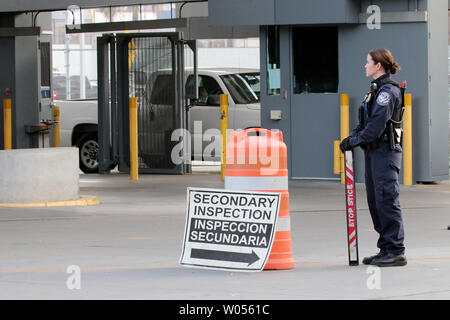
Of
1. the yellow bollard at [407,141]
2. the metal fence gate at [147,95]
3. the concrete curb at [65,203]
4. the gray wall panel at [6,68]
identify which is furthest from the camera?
the gray wall panel at [6,68]

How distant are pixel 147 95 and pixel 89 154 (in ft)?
7.76

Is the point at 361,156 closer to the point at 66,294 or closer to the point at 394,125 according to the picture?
the point at 394,125

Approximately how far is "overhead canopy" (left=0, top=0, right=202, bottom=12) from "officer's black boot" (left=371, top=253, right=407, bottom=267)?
1075 cm

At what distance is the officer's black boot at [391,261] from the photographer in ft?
26.7

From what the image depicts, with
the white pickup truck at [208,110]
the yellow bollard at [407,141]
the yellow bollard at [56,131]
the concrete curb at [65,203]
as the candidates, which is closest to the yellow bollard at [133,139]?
the white pickup truck at [208,110]

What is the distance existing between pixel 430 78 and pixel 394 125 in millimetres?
8204

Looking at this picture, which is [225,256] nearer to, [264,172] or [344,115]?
[264,172]

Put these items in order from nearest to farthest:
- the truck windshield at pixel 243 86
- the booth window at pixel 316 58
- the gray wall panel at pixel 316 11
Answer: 1. the gray wall panel at pixel 316 11
2. the booth window at pixel 316 58
3. the truck windshield at pixel 243 86

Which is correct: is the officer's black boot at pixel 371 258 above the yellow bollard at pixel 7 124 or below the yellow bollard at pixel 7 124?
below

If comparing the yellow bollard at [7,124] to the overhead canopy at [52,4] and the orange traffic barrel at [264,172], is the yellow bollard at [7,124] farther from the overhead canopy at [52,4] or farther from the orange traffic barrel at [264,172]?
the orange traffic barrel at [264,172]

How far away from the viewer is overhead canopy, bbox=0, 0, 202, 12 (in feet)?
60.0

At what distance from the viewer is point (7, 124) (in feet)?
65.4

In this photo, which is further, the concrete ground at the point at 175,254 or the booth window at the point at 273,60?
the booth window at the point at 273,60

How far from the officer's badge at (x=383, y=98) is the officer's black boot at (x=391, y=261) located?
47.6 inches
